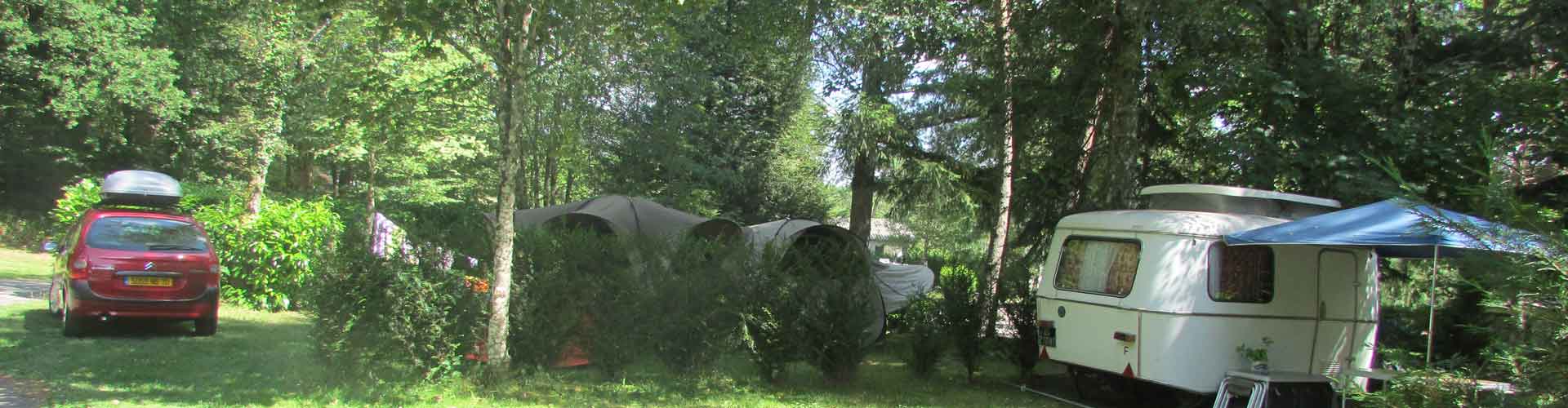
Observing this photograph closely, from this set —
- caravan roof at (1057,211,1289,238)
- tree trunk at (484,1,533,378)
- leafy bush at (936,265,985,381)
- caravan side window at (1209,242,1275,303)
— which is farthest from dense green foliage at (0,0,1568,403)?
caravan roof at (1057,211,1289,238)

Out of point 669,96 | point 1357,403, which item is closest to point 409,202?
point 669,96

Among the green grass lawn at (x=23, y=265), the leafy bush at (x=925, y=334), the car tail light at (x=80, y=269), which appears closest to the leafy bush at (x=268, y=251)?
the car tail light at (x=80, y=269)

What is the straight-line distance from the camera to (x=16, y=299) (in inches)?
533

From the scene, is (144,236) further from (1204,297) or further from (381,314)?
(1204,297)

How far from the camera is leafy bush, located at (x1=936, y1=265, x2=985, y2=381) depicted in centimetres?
966

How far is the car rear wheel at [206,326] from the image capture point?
35.1 feet

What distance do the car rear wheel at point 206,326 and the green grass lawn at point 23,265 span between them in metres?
9.59

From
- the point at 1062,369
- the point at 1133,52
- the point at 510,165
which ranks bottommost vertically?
the point at 1062,369

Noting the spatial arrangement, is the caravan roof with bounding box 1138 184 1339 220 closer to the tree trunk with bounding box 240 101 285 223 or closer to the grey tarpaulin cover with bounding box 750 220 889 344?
the grey tarpaulin cover with bounding box 750 220 889 344

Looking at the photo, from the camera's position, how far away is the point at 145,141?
97.5 feet

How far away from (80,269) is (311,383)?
4078 mm

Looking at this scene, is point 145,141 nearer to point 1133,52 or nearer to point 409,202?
point 409,202

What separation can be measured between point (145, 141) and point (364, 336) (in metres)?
27.8

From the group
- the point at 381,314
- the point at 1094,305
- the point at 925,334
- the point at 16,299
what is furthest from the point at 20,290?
the point at 1094,305
